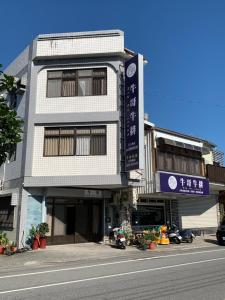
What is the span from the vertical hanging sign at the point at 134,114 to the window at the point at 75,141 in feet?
4.87

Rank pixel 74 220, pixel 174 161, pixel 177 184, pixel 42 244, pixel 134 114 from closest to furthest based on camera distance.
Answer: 1. pixel 42 244
2. pixel 134 114
3. pixel 74 220
4. pixel 177 184
5. pixel 174 161

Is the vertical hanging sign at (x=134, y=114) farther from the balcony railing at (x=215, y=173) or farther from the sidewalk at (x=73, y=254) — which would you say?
A: the balcony railing at (x=215, y=173)

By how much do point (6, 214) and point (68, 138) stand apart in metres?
5.82

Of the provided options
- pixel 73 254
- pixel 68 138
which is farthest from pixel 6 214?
pixel 73 254

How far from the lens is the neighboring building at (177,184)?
23.8 metres

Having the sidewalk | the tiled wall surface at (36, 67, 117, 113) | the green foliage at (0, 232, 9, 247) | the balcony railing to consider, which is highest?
the tiled wall surface at (36, 67, 117, 113)

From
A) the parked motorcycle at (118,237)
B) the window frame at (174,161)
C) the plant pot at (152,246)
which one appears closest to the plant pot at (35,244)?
the parked motorcycle at (118,237)

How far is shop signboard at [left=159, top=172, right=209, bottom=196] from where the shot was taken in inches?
914

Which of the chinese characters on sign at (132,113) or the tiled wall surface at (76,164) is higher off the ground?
the chinese characters on sign at (132,113)

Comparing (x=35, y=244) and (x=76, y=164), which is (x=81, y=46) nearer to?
(x=76, y=164)

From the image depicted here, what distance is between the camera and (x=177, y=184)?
78.5ft

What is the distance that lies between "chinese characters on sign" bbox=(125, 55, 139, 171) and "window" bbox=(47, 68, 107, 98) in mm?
1477

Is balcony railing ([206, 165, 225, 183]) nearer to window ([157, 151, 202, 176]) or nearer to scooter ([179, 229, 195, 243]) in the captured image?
window ([157, 151, 202, 176])

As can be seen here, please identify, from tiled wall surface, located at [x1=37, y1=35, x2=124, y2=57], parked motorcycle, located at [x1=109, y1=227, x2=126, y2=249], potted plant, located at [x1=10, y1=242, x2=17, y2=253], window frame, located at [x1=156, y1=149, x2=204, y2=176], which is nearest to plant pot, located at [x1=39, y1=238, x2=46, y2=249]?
potted plant, located at [x1=10, y1=242, x2=17, y2=253]
